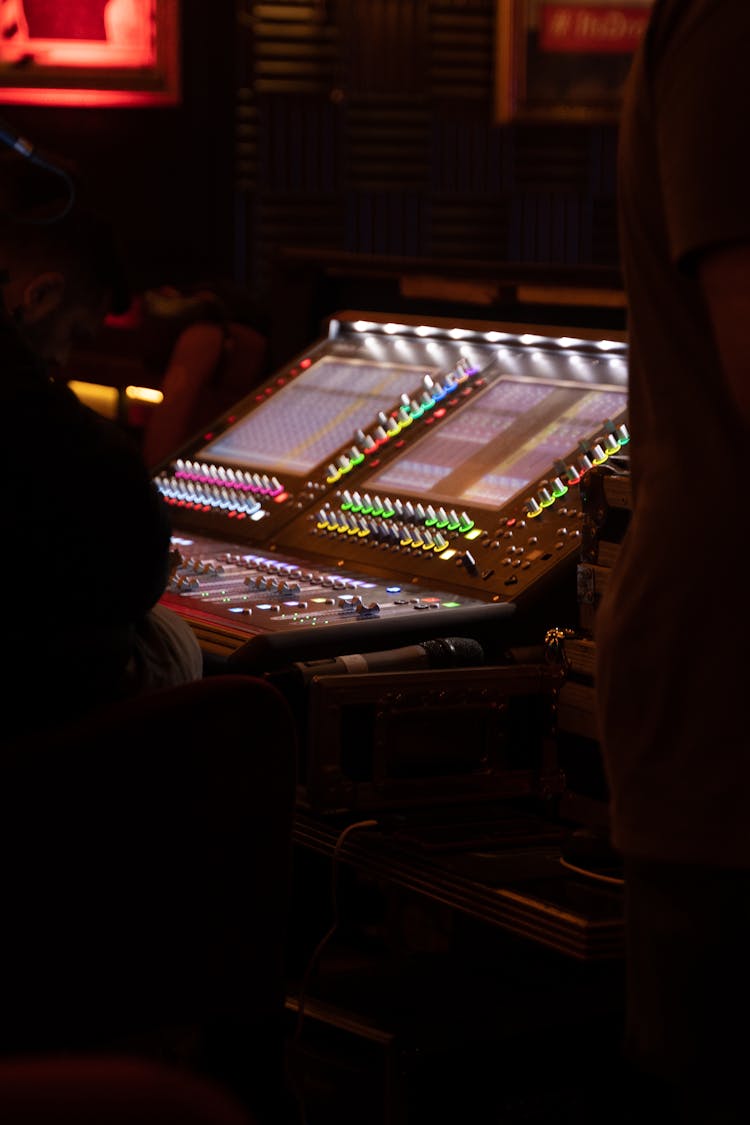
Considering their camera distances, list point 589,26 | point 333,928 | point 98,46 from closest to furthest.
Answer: point 333,928 → point 98,46 → point 589,26

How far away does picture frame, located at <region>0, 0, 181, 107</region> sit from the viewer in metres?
5.90

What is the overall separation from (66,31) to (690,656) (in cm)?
532

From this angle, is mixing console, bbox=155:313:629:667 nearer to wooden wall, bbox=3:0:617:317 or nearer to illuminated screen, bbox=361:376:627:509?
illuminated screen, bbox=361:376:627:509

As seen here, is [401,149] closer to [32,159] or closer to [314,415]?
[314,415]

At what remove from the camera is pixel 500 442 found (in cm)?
276

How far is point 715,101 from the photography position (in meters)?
1.14

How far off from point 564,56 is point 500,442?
12.7 feet

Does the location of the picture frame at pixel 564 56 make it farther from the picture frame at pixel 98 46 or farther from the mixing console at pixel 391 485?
the mixing console at pixel 391 485

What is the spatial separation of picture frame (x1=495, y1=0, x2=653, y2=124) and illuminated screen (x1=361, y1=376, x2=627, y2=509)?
3.67 m

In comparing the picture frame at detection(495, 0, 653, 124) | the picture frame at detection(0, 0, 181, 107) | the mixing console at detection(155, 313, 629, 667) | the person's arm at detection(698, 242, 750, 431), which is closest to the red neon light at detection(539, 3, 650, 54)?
the picture frame at detection(495, 0, 653, 124)

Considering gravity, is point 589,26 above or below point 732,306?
above

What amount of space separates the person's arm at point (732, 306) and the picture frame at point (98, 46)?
506 centimetres

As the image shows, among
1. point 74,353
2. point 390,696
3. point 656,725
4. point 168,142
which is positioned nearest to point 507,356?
point 390,696

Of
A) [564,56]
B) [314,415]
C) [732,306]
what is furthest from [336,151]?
[732,306]
